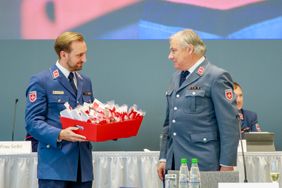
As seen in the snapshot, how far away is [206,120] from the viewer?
2.75 meters

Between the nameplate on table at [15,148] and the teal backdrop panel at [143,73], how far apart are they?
125 centimetres

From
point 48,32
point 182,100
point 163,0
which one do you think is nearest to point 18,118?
point 48,32

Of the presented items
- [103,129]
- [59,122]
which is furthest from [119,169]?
[103,129]

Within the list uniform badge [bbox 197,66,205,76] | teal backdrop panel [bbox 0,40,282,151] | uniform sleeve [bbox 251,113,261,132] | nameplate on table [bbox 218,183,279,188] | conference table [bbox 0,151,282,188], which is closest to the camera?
nameplate on table [bbox 218,183,279,188]

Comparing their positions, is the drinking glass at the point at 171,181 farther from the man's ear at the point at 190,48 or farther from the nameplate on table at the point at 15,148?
the nameplate on table at the point at 15,148

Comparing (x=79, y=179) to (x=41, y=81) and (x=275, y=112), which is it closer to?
(x=41, y=81)

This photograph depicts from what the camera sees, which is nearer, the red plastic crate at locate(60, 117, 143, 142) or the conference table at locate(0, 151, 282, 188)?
the red plastic crate at locate(60, 117, 143, 142)

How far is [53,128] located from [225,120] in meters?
0.89

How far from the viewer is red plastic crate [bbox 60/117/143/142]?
8.23ft

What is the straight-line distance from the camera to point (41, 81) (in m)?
2.79

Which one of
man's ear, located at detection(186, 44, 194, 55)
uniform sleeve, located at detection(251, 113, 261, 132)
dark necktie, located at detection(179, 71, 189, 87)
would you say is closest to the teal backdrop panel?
uniform sleeve, located at detection(251, 113, 261, 132)

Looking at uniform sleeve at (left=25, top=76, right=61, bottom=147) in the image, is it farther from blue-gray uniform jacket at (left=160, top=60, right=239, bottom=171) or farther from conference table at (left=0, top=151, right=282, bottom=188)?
conference table at (left=0, top=151, right=282, bottom=188)

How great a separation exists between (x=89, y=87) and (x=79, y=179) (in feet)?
1.80

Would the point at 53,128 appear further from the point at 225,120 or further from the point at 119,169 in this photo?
the point at 119,169
